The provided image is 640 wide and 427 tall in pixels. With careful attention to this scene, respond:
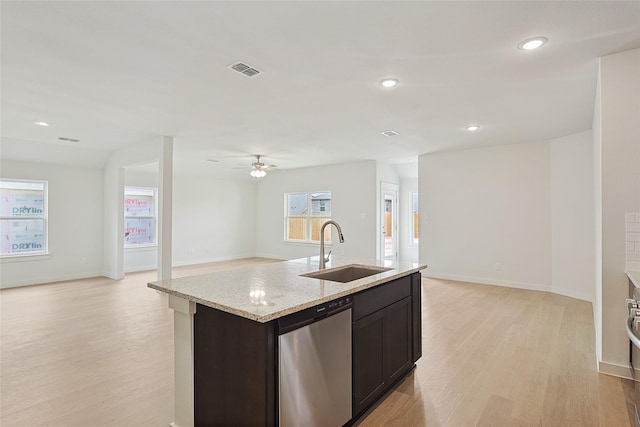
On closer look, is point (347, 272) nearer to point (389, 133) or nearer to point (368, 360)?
point (368, 360)

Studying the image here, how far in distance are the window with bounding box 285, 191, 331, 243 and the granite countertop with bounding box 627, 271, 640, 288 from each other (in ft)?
20.9

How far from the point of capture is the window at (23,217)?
19.4 feet

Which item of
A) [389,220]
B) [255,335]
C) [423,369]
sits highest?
[389,220]

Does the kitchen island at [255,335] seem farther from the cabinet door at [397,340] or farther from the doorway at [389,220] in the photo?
the doorway at [389,220]

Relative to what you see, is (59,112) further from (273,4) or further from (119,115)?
(273,4)

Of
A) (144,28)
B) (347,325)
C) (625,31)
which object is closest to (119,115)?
(144,28)

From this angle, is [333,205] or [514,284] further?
[333,205]

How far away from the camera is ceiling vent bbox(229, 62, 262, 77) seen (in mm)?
2715

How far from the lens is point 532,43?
2.36 m

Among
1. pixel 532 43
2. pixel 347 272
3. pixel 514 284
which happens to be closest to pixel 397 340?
pixel 347 272

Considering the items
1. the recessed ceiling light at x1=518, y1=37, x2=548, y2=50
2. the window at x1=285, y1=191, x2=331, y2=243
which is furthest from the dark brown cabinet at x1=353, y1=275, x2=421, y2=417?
the window at x1=285, y1=191, x2=331, y2=243

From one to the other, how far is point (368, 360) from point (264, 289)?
829mm

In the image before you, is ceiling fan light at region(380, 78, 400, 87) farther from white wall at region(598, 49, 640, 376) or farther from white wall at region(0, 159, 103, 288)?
white wall at region(0, 159, 103, 288)

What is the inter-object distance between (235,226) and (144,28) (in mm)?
7607
